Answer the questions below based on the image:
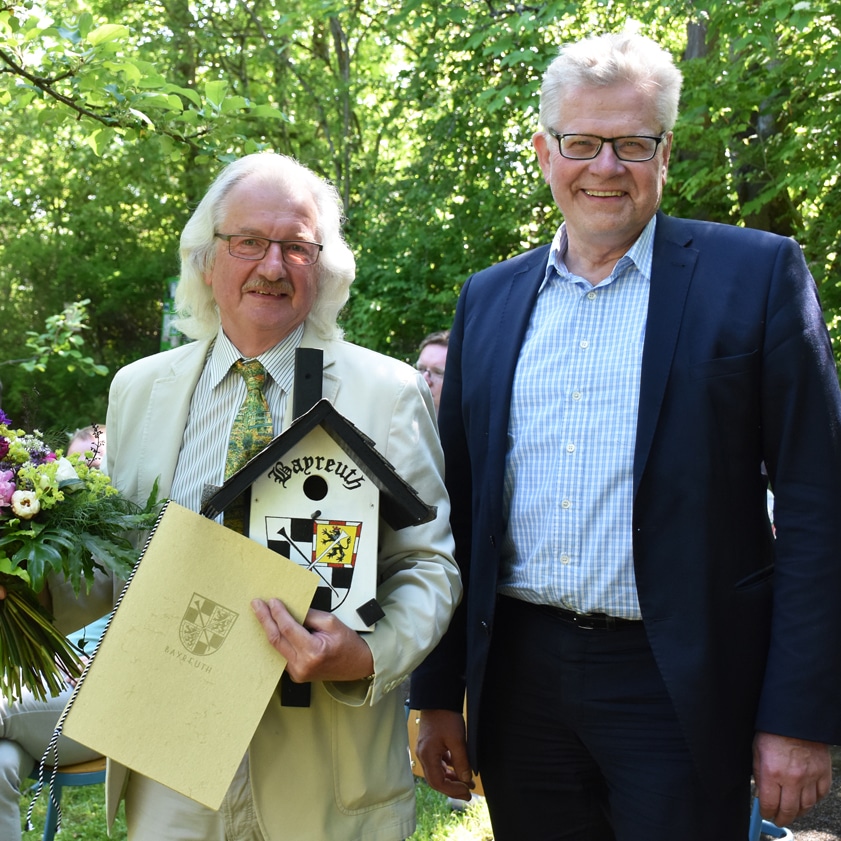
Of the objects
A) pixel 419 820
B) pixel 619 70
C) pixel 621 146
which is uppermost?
pixel 619 70

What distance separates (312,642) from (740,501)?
1.09 meters

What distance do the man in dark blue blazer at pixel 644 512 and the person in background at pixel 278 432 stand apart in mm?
265

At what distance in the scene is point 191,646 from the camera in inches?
90.4

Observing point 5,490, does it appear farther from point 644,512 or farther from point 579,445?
point 644,512

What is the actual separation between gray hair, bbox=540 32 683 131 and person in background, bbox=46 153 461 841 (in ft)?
2.29

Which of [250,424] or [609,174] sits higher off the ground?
[609,174]

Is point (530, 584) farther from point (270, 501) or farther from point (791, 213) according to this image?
point (791, 213)

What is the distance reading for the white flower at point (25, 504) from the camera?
7.93 ft

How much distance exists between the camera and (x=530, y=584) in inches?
106

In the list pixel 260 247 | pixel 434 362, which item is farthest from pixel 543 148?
pixel 434 362

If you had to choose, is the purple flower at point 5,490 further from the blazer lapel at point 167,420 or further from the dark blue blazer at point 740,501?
the dark blue blazer at point 740,501

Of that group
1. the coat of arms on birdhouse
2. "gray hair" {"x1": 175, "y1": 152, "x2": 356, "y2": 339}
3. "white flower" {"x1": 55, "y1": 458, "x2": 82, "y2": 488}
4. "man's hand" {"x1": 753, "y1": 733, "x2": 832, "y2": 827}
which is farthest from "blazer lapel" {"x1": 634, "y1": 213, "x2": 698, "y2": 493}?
"white flower" {"x1": 55, "y1": 458, "x2": 82, "y2": 488}

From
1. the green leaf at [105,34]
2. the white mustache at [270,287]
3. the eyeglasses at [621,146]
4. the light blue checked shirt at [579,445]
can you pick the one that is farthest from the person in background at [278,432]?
the green leaf at [105,34]

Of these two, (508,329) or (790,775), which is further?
(508,329)
